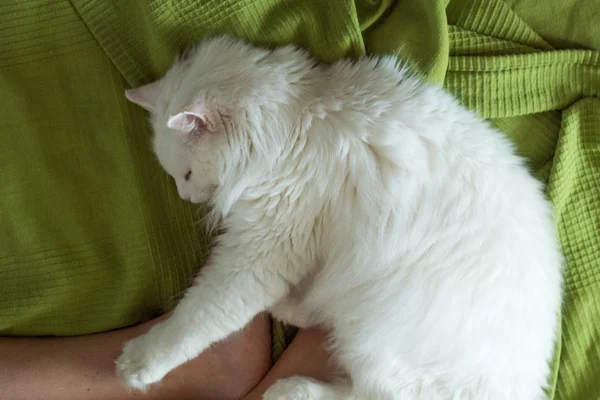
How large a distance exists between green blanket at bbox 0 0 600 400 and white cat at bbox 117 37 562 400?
9 cm

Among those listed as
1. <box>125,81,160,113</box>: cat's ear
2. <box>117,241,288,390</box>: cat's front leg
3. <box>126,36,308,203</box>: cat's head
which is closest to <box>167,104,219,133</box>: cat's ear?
<box>126,36,308,203</box>: cat's head

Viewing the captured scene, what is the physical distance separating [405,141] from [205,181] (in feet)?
1.37

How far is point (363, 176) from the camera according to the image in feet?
3.13

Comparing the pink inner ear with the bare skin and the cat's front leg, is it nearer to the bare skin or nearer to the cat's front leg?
the cat's front leg

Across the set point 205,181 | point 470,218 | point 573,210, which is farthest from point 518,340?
point 205,181

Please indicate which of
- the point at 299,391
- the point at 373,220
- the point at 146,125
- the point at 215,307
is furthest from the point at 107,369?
the point at 373,220

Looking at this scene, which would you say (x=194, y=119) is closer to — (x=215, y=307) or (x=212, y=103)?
(x=212, y=103)

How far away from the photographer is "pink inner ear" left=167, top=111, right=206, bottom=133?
0.85 metres

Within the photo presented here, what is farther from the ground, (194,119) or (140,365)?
(194,119)

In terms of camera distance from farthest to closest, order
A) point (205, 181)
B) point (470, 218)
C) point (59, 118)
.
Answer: point (59, 118) → point (205, 181) → point (470, 218)

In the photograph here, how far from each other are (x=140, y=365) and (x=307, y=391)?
36cm

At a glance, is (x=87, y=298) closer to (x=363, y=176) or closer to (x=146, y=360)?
(x=146, y=360)

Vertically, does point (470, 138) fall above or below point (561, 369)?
above

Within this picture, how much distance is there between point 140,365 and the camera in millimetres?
1043
